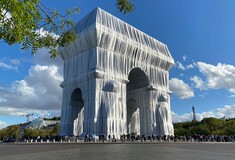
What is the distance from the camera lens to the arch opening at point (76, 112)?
135ft

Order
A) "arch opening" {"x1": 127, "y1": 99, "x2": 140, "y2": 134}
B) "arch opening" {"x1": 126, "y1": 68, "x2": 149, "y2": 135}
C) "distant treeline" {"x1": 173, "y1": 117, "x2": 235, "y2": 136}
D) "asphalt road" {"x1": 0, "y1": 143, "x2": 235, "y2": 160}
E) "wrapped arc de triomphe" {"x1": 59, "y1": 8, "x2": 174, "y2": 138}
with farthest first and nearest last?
"distant treeline" {"x1": 173, "y1": 117, "x2": 235, "y2": 136} → "arch opening" {"x1": 127, "y1": 99, "x2": 140, "y2": 134} → "arch opening" {"x1": 126, "y1": 68, "x2": 149, "y2": 135} → "wrapped arc de triomphe" {"x1": 59, "y1": 8, "x2": 174, "y2": 138} → "asphalt road" {"x1": 0, "y1": 143, "x2": 235, "y2": 160}

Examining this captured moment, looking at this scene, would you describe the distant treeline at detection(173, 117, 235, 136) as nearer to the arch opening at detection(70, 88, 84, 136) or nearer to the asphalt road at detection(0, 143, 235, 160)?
the arch opening at detection(70, 88, 84, 136)

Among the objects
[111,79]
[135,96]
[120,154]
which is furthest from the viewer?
[135,96]

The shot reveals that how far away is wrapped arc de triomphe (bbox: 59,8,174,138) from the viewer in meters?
36.4

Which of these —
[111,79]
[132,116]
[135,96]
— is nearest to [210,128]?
[132,116]

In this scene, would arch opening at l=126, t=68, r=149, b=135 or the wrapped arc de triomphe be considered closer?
the wrapped arc de triomphe

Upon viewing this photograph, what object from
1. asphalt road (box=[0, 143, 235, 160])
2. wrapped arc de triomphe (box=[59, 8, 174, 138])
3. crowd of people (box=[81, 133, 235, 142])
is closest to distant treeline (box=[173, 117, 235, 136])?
crowd of people (box=[81, 133, 235, 142])

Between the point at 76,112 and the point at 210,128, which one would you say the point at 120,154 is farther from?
the point at 210,128

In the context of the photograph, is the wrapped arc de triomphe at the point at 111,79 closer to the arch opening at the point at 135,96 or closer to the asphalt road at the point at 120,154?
the arch opening at the point at 135,96

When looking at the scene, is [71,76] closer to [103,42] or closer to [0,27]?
[103,42]

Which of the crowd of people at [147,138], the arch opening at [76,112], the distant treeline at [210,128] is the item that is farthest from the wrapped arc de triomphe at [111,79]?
the distant treeline at [210,128]

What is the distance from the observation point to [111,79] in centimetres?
3862

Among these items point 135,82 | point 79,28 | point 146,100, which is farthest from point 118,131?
point 79,28

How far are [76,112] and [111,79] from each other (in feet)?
29.1
